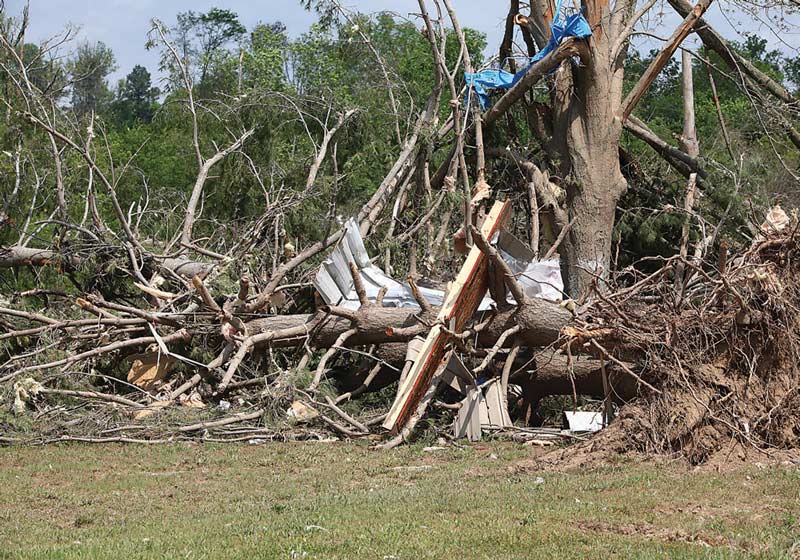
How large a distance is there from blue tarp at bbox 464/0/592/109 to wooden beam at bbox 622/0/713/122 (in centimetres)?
84

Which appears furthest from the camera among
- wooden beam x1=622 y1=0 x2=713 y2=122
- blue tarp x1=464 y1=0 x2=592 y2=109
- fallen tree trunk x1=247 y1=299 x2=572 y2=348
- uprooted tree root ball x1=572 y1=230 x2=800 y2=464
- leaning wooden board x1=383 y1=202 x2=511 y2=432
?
wooden beam x1=622 y1=0 x2=713 y2=122

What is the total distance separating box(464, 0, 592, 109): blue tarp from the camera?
10.1 metres

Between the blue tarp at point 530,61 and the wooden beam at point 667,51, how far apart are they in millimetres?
840

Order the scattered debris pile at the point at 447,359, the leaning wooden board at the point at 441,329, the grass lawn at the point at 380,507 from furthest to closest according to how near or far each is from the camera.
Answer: the leaning wooden board at the point at 441,329, the scattered debris pile at the point at 447,359, the grass lawn at the point at 380,507

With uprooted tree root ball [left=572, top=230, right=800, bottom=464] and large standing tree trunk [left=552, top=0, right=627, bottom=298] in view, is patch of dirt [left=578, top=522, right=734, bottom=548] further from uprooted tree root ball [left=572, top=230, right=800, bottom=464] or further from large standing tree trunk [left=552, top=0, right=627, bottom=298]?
large standing tree trunk [left=552, top=0, right=627, bottom=298]

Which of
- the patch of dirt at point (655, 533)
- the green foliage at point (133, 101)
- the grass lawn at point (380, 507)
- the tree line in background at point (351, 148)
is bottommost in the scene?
the grass lawn at point (380, 507)

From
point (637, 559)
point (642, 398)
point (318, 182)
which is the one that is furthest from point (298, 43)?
point (637, 559)

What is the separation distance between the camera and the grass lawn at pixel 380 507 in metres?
4.18

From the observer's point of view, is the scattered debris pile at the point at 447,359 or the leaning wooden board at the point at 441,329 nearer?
the scattered debris pile at the point at 447,359

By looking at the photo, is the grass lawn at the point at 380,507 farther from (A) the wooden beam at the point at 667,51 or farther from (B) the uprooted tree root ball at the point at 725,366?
(A) the wooden beam at the point at 667,51

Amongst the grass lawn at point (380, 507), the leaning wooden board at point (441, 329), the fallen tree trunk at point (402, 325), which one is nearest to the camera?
the grass lawn at point (380, 507)

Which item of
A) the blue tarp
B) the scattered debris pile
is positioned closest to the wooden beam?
the blue tarp

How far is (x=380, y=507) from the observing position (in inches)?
200

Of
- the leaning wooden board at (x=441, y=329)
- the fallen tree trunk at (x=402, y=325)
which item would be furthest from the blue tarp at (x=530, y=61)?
the fallen tree trunk at (x=402, y=325)
